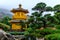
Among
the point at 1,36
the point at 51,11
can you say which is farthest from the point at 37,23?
the point at 1,36

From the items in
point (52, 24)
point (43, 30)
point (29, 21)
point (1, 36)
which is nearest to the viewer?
point (1, 36)

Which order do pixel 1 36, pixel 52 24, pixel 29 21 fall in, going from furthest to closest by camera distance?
1. pixel 29 21
2. pixel 52 24
3. pixel 1 36

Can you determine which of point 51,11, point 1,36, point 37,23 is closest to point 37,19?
point 37,23

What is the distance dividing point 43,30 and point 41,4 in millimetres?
2963

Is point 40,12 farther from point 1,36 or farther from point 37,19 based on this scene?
point 1,36

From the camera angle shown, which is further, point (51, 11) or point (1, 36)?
point (51, 11)

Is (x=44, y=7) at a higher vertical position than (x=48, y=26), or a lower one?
higher

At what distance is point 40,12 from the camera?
46.2ft

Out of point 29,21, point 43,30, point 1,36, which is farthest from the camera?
point 29,21

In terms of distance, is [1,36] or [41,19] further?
[41,19]

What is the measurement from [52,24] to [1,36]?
8385 millimetres

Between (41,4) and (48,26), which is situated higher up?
(41,4)

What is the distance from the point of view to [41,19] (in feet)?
45.1

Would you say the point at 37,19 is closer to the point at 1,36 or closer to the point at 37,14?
the point at 37,14
